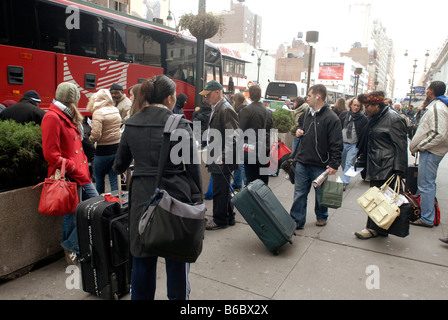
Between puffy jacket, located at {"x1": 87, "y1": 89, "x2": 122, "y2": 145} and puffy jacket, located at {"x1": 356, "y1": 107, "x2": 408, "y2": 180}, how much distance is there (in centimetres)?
358

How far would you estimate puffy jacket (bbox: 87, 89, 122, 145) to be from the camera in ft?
16.3

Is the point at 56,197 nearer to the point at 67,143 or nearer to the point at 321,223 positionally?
the point at 67,143

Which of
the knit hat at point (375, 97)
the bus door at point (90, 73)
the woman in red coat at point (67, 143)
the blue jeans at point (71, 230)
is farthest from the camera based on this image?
the bus door at point (90, 73)

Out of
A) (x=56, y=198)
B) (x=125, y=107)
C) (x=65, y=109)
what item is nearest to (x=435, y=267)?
(x=56, y=198)

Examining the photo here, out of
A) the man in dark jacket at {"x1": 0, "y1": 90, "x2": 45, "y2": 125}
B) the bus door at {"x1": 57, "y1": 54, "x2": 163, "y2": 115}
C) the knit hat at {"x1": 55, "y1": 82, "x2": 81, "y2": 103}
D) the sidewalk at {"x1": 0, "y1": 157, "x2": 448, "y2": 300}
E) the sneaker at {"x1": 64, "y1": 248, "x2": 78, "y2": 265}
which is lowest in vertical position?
the sidewalk at {"x1": 0, "y1": 157, "x2": 448, "y2": 300}

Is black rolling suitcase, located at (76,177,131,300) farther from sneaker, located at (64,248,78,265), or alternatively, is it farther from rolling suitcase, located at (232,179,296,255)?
rolling suitcase, located at (232,179,296,255)

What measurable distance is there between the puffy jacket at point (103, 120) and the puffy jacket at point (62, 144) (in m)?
1.22

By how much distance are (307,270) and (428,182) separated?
265cm

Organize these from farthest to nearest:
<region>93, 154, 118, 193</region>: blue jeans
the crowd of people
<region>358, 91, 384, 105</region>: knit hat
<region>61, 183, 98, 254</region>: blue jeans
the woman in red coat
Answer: <region>93, 154, 118, 193</region>: blue jeans → <region>358, 91, 384, 105</region>: knit hat → <region>61, 183, 98, 254</region>: blue jeans → the woman in red coat → the crowd of people

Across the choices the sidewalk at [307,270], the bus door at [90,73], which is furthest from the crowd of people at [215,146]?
the bus door at [90,73]

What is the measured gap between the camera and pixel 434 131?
193 inches

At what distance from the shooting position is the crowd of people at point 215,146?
2.48m

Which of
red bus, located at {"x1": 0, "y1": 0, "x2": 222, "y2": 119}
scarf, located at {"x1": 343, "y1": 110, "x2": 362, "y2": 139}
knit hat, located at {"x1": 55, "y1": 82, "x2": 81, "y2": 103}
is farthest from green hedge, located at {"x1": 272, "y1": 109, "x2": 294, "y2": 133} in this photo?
knit hat, located at {"x1": 55, "y1": 82, "x2": 81, "y2": 103}

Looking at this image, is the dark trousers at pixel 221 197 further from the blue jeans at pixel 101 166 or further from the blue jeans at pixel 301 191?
the blue jeans at pixel 101 166
